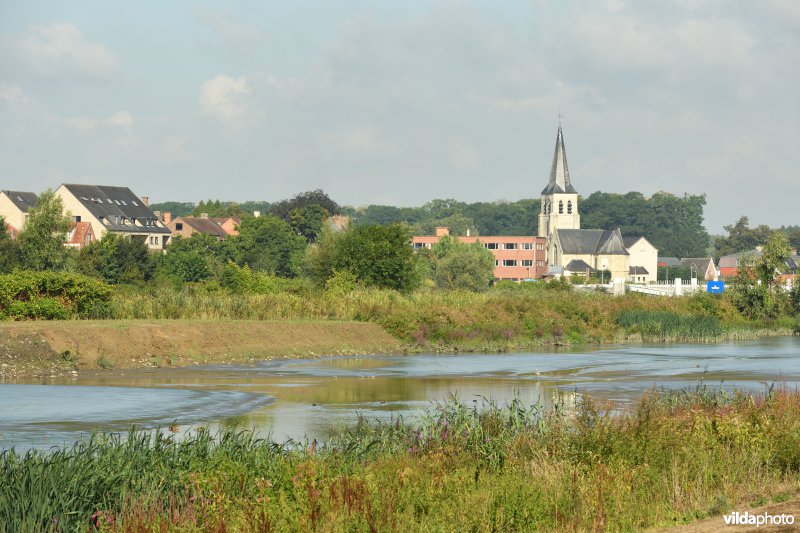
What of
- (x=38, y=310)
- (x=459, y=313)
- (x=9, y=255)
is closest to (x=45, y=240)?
(x=9, y=255)

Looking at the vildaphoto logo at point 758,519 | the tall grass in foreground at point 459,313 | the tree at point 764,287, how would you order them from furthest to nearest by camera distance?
the tree at point 764,287 < the tall grass in foreground at point 459,313 < the vildaphoto logo at point 758,519

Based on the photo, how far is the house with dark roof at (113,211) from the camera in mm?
138250

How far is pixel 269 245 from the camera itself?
14112 centimetres

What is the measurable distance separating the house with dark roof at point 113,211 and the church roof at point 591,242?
69.8 metres

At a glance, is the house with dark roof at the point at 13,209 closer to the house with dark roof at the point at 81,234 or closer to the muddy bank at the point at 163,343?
the house with dark roof at the point at 81,234

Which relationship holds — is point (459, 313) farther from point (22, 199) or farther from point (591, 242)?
point (591, 242)

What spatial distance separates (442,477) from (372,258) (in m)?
57.9

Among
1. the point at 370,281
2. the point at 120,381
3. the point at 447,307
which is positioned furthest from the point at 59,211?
the point at 120,381

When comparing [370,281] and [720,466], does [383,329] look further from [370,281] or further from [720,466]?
[720,466]

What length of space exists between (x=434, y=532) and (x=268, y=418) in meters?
14.9

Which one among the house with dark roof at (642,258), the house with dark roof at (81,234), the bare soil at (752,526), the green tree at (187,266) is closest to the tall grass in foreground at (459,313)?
the bare soil at (752,526)

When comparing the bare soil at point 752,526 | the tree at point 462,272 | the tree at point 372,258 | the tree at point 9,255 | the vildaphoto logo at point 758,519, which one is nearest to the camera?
the bare soil at point 752,526

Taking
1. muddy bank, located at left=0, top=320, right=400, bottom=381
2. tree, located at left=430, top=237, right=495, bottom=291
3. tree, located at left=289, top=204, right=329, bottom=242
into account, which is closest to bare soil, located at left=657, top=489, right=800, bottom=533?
muddy bank, located at left=0, top=320, right=400, bottom=381

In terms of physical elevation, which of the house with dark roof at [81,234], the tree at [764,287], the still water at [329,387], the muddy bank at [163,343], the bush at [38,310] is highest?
the house with dark roof at [81,234]
